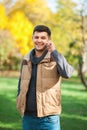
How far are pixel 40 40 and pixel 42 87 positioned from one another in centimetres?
51

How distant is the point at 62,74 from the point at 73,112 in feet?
25.7

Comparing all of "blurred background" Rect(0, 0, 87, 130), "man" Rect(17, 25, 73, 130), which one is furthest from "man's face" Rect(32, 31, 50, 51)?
"blurred background" Rect(0, 0, 87, 130)

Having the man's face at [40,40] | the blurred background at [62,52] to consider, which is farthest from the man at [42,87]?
the blurred background at [62,52]

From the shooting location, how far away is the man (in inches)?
171

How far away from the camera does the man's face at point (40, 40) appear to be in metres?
4.42

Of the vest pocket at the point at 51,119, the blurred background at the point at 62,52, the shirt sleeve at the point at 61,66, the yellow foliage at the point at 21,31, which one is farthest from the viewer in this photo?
the yellow foliage at the point at 21,31

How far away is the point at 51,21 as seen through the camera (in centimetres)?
2427

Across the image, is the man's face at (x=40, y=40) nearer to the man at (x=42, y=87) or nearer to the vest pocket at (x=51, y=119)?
the man at (x=42, y=87)

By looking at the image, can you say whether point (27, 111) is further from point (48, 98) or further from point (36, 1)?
point (36, 1)

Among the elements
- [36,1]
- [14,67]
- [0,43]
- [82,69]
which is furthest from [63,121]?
[36,1]

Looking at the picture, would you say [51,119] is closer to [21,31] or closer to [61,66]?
[61,66]

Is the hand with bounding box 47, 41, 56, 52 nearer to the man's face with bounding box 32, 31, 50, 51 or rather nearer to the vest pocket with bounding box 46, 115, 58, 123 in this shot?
the man's face with bounding box 32, 31, 50, 51

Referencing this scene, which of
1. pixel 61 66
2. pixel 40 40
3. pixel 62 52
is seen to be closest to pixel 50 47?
pixel 40 40

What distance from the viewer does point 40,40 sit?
4430 mm
